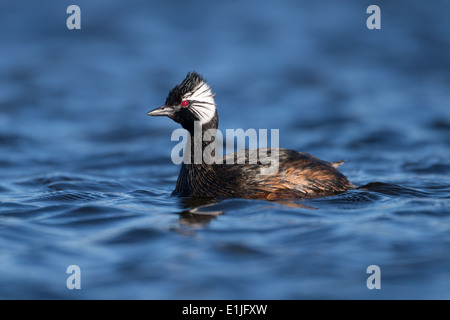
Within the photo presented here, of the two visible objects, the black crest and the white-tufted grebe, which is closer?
the white-tufted grebe

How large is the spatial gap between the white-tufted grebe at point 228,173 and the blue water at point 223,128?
0.28 metres

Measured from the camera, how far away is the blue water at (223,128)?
23.8 ft

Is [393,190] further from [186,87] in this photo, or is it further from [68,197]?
[68,197]

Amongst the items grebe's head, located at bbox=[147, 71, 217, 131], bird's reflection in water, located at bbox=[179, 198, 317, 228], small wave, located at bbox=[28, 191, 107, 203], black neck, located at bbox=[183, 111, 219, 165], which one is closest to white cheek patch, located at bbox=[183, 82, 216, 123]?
grebe's head, located at bbox=[147, 71, 217, 131]

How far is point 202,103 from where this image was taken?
9875 millimetres

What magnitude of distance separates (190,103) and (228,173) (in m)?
1.24

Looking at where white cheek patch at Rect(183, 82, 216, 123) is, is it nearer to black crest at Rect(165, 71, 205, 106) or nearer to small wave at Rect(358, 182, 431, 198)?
black crest at Rect(165, 71, 205, 106)

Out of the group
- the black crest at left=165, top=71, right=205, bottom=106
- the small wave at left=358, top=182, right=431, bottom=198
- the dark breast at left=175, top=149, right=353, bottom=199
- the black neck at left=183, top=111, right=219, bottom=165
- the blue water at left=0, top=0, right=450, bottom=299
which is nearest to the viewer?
the blue water at left=0, top=0, right=450, bottom=299

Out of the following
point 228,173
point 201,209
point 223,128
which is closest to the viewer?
point 201,209

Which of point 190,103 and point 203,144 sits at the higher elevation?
point 190,103

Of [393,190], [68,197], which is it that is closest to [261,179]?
[393,190]

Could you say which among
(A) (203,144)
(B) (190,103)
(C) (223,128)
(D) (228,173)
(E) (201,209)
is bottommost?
(E) (201,209)

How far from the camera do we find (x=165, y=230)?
8.59 m

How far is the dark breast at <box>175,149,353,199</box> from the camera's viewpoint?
31.5ft
